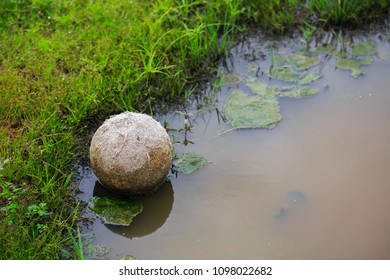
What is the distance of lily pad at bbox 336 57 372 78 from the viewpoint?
581 cm

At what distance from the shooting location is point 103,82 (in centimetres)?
524

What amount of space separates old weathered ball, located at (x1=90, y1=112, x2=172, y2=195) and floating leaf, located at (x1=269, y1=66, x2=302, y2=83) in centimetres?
191

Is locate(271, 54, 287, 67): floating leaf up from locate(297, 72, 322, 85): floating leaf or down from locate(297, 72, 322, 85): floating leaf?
up

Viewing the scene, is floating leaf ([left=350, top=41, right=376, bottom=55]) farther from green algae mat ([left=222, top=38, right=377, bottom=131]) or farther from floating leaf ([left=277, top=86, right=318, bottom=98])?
floating leaf ([left=277, top=86, right=318, bottom=98])

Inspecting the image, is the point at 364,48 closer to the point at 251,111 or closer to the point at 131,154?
the point at 251,111

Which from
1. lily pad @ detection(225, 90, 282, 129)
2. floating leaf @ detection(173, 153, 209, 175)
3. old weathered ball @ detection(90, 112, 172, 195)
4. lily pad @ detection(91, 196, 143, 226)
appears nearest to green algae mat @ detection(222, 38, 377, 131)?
lily pad @ detection(225, 90, 282, 129)

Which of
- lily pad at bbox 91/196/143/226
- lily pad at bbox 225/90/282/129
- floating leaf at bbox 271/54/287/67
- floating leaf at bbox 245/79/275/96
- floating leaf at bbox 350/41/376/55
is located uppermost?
floating leaf at bbox 350/41/376/55

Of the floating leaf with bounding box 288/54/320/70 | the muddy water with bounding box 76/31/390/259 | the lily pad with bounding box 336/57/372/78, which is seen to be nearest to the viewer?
the muddy water with bounding box 76/31/390/259

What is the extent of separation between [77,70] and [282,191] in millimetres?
2417

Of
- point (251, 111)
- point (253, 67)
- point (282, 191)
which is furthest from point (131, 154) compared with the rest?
point (253, 67)

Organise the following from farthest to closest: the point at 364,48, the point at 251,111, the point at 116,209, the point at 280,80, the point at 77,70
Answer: the point at 364,48 → the point at 280,80 → the point at 77,70 → the point at 251,111 → the point at 116,209

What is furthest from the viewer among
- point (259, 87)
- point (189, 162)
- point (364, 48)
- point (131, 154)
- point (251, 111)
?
point (364, 48)

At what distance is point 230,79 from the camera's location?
580 centimetres

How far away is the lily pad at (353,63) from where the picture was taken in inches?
229
